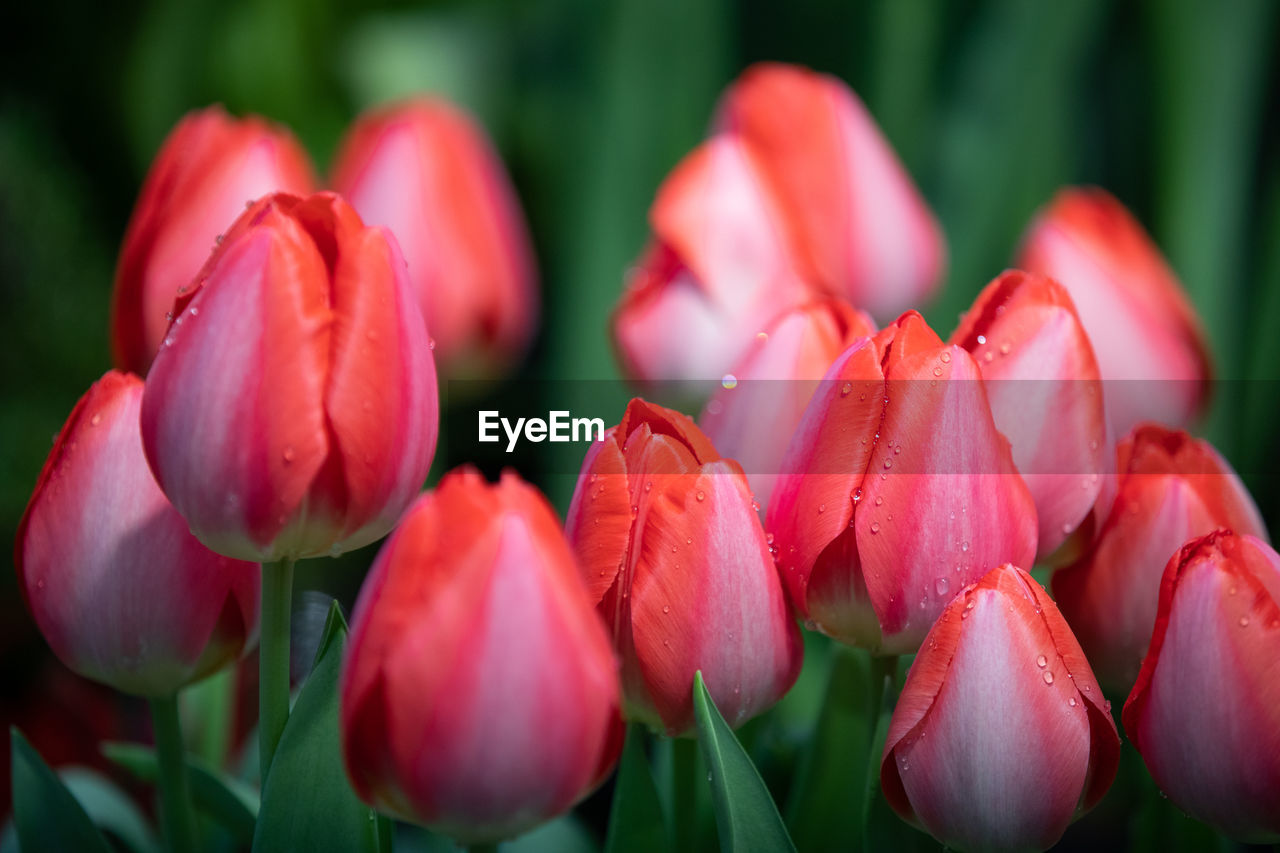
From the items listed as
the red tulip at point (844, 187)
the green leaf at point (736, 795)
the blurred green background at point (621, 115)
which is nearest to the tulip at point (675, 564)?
the green leaf at point (736, 795)

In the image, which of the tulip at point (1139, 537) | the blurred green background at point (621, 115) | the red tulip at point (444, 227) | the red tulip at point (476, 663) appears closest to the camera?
the red tulip at point (476, 663)

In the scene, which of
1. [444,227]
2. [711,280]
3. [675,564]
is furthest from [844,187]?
[675,564]

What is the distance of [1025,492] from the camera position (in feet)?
0.99

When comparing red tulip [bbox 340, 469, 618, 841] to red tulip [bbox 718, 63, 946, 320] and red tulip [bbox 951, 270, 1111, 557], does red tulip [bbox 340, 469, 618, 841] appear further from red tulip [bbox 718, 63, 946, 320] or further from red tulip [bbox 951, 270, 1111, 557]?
red tulip [bbox 718, 63, 946, 320]

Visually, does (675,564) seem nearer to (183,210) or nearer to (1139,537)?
(1139,537)

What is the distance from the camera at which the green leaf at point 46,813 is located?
0.36m

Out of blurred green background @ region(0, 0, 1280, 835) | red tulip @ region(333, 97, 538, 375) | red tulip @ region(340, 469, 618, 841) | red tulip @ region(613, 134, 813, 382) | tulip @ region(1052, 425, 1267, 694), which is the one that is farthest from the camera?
blurred green background @ region(0, 0, 1280, 835)

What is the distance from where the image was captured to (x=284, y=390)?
0.89 feet

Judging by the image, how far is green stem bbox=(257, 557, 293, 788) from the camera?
0.31 m

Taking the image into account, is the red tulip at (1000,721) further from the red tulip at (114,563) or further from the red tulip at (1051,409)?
the red tulip at (114,563)

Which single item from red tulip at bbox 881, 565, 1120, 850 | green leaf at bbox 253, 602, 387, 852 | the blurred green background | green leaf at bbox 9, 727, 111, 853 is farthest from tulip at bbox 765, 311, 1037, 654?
the blurred green background

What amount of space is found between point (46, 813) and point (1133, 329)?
1.49ft

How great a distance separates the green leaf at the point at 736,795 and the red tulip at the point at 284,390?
0.10 metres

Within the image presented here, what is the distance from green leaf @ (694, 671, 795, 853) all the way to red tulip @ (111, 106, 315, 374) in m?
0.24
